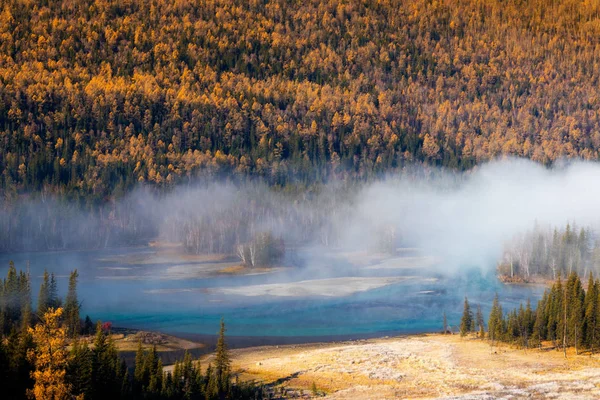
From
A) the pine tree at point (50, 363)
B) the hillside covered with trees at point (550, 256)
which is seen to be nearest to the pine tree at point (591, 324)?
the pine tree at point (50, 363)

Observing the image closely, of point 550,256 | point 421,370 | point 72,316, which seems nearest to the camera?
point 421,370

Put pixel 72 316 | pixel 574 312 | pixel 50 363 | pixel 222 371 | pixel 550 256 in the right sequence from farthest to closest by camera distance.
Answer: pixel 550 256 < pixel 72 316 < pixel 574 312 < pixel 222 371 < pixel 50 363

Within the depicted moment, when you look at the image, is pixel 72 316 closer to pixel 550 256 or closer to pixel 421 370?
pixel 421 370

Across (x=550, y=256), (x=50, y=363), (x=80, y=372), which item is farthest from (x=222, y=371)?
(x=550, y=256)

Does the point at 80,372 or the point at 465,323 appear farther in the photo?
the point at 465,323

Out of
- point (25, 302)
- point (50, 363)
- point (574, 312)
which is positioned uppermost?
point (50, 363)

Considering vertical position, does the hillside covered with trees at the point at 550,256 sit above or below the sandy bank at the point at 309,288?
Result: above

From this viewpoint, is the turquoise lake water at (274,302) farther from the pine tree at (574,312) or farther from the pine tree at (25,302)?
the pine tree at (574,312)

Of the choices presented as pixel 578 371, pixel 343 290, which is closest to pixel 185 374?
pixel 578 371
